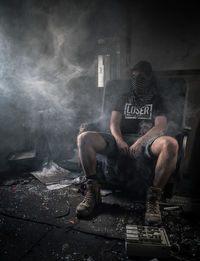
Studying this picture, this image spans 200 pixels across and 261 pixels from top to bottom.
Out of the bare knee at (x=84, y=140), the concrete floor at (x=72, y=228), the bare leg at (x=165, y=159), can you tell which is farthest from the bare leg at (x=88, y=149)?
the bare leg at (x=165, y=159)

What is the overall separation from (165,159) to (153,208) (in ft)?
1.76

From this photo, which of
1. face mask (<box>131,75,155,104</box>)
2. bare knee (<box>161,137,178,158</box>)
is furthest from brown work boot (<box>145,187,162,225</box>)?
face mask (<box>131,75,155,104</box>)

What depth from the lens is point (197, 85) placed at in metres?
3.35

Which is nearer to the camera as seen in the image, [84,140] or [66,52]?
[84,140]

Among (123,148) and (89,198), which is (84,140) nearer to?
(123,148)

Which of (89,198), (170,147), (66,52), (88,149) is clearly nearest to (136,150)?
(170,147)

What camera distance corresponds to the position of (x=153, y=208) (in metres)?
2.16

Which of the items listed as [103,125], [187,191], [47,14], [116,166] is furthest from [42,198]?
[47,14]

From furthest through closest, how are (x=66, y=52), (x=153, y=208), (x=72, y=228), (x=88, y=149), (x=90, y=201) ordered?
(x=66, y=52), (x=88, y=149), (x=90, y=201), (x=153, y=208), (x=72, y=228)

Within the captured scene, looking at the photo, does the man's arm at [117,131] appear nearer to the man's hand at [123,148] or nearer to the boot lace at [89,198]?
the man's hand at [123,148]

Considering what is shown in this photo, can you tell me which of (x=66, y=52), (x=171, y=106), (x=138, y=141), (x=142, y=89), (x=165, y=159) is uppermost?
(x=66, y=52)

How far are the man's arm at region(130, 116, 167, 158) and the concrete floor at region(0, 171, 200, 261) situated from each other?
0.69m

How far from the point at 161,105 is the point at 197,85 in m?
1.08

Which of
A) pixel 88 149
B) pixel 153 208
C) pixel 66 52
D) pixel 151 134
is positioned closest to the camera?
pixel 153 208
